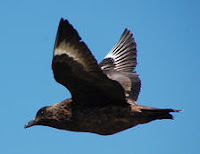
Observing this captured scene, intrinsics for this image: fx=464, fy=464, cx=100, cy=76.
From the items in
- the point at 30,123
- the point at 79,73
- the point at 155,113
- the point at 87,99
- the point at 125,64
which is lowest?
the point at 30,123

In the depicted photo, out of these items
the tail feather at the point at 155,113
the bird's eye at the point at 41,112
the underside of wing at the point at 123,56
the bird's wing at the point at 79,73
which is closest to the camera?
the bird's wing at the point at 79,73

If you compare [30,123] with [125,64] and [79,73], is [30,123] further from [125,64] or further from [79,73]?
[125,64]

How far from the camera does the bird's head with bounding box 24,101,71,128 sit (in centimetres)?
717

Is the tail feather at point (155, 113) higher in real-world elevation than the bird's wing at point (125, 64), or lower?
lower

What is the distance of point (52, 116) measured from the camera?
7.28m

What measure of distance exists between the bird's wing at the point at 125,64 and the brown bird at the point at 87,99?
0.02 metres

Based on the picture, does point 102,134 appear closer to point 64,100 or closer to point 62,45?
point 64,100

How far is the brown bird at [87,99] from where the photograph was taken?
624 centimetres

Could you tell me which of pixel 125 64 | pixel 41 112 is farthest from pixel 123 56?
pixel 41 112

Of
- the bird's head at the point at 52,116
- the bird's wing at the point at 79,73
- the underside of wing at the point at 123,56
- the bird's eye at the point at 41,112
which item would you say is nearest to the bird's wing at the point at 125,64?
the underside of wing at the point at 123,56

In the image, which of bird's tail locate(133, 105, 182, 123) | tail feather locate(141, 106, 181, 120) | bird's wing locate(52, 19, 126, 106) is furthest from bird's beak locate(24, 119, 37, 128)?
tail feather locate(141, 106, 181, 120)

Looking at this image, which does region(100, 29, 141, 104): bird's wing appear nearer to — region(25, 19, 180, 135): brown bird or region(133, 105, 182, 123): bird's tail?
region(25, 19, 180, 135): brown bird

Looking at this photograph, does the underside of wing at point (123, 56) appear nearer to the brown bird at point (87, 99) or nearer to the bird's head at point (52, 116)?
the brown bird at point (87, 99)

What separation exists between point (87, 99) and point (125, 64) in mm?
1851
